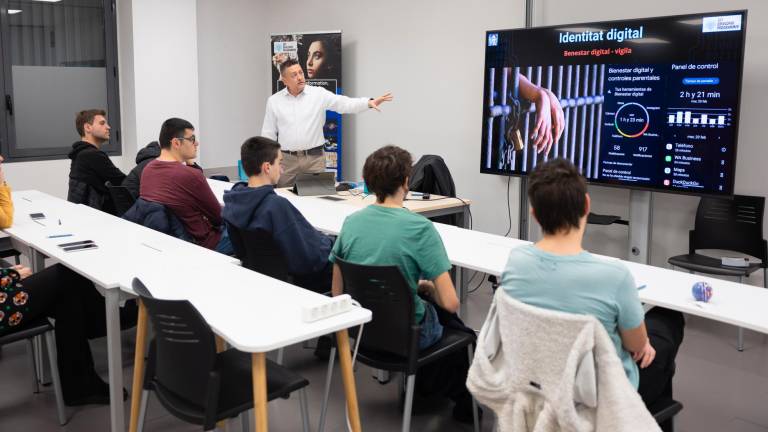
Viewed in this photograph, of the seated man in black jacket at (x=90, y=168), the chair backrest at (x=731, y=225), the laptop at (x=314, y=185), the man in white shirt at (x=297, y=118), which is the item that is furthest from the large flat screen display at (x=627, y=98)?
the seated man in black jacket at (x=90, y=168)

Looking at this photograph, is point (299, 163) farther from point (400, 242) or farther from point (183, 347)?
point (183, 347)

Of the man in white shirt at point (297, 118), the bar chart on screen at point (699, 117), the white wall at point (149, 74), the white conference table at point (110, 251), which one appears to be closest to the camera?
the white conference table at point (110, 251)

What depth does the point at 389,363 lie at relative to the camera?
2527mm

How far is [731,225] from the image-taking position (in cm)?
441

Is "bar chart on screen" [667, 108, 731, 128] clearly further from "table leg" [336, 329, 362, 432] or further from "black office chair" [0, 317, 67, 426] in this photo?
"black office chair" [0, 317, 67, 426]

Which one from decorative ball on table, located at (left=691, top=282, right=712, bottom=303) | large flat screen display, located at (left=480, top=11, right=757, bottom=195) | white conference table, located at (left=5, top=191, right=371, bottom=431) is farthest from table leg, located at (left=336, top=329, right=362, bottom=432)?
large flat screen display, located at (left=480, top=11, right=757, bottom=195)

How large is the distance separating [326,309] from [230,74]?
6.19m

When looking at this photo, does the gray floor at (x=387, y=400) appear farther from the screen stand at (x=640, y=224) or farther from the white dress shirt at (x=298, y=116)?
the white dress shirt at (x=298, y=116)

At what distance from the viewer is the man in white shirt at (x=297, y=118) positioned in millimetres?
6145

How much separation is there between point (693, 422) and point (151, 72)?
19.5 feet

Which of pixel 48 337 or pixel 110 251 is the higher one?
pixel 110 251

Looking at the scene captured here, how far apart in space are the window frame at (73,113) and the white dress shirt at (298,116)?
6.69 feet

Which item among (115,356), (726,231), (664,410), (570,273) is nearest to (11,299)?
(115,356)

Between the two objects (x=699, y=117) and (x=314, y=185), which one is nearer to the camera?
(x=699, y=117)
